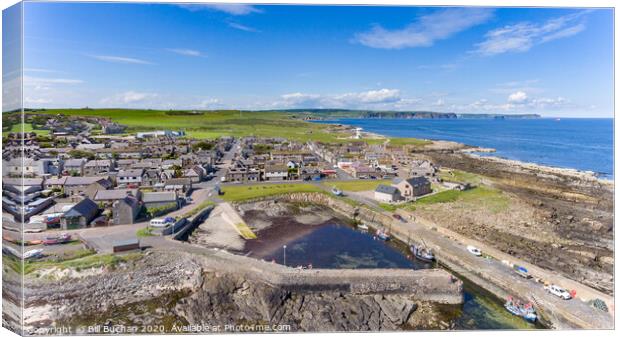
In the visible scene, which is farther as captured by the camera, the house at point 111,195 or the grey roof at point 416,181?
the grey roof at point 416,181

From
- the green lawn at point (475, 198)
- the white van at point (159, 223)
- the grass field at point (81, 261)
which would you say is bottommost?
the grass field at point (81, 261)

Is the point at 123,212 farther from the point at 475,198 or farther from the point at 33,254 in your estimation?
the point at 475,198

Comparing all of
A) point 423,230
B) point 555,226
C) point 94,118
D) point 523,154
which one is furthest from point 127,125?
point 523,154

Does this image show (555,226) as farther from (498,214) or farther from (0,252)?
(0,252)

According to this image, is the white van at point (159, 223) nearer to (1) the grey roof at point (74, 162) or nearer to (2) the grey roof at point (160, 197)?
Answer: (2) the grey roof at point (160, 197)

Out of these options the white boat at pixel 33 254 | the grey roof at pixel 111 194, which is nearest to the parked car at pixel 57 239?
the white boat at pixel 33 254

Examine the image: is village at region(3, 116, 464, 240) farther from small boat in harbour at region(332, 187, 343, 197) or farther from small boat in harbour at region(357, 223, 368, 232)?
small boat in harbour at region(357, 223, 368, 232)
